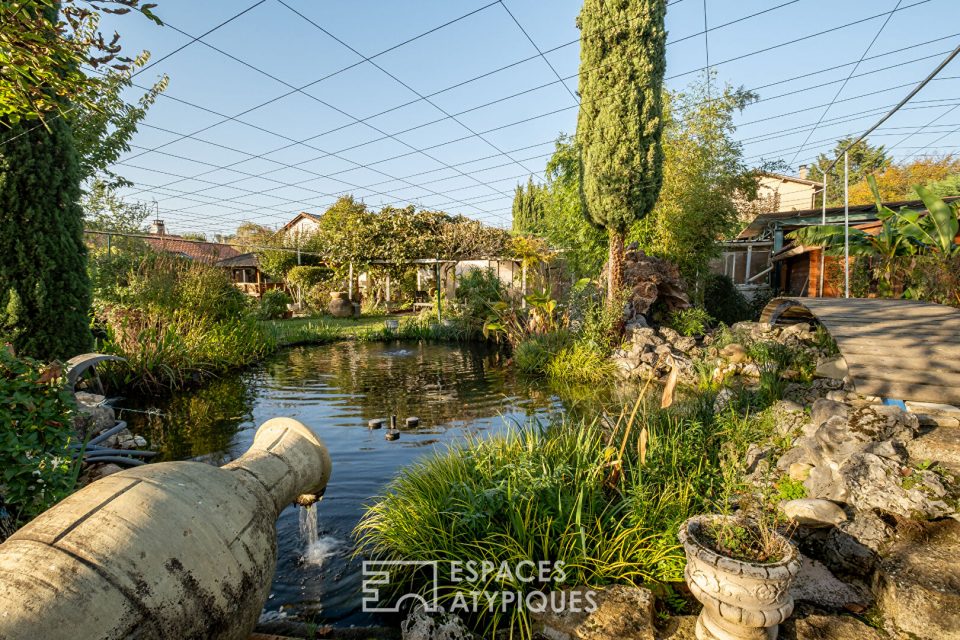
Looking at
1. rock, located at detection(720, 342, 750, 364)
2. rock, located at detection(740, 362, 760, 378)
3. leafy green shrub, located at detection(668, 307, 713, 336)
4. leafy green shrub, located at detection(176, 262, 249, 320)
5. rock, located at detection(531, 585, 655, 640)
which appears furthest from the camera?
leafy green shrub, located at detection(668, 307, 713, 336)

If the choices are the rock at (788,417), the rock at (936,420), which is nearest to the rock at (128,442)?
the rock at (788,417)

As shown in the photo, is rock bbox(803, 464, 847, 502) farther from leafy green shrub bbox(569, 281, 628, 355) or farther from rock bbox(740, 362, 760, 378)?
leafy green shrub bbox(569, 281, 628, 355)

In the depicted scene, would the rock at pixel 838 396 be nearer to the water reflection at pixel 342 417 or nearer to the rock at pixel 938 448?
the rock at pixel 938 448

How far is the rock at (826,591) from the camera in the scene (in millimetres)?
2453

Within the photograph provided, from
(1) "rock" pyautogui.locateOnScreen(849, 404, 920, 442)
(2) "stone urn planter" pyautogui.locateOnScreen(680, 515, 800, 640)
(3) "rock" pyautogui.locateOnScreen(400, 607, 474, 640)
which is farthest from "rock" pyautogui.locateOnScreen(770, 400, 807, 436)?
(3) "rock" pyautogui.locateOnScreen(400, 607, 474, 640)

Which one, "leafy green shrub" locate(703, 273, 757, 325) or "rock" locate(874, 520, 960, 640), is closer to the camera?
"rock" locate(874, 520, 960, 640)

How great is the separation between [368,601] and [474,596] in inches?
31.7

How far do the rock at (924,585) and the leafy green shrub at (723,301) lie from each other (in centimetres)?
1153

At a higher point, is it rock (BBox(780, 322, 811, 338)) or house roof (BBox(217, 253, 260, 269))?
house roof (BBox(217, 253, 260, 269))

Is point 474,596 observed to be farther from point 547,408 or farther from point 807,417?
point 547,408

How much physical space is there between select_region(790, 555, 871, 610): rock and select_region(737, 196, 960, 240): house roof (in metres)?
11.6

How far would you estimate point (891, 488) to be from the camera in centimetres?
295

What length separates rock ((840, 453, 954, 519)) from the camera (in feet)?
9.20

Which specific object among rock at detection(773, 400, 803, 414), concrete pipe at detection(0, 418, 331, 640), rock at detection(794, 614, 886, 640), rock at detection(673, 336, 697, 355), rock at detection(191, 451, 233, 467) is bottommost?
rock at detection(191, 451, 233, 467)
